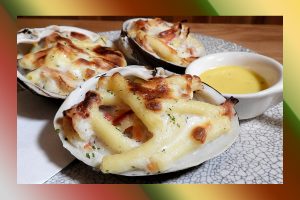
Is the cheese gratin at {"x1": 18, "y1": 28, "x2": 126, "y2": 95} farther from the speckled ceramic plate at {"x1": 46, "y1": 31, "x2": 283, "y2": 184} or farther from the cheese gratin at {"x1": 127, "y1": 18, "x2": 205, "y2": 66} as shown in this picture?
the speckled ceramic plate at {"x1": 46, "y1": 31, "x2": 283, "y2": 184}

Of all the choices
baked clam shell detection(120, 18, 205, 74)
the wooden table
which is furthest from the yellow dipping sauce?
the wooden table

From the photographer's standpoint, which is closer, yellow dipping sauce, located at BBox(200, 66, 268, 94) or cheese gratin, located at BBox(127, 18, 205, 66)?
yellow dipping sauce, located at BBox(200, 66, 268, 94)

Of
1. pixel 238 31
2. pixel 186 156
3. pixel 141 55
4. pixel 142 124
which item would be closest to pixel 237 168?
pixel 186 156

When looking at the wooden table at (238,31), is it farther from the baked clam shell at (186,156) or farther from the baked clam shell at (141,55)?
the baked clam shell at (186,156)

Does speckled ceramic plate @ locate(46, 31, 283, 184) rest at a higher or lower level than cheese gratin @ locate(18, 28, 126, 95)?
lower

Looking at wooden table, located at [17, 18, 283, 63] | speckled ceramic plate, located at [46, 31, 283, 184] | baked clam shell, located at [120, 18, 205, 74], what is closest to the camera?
speckled ceramic plate, located at [46, 31, 283, 184]

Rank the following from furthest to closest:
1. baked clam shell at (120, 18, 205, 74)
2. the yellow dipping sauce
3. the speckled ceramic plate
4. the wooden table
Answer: the wooden table, baked clam shell at (120, 18, 205, 74), the yellow dipping sauce, the speckled ceramic plate
